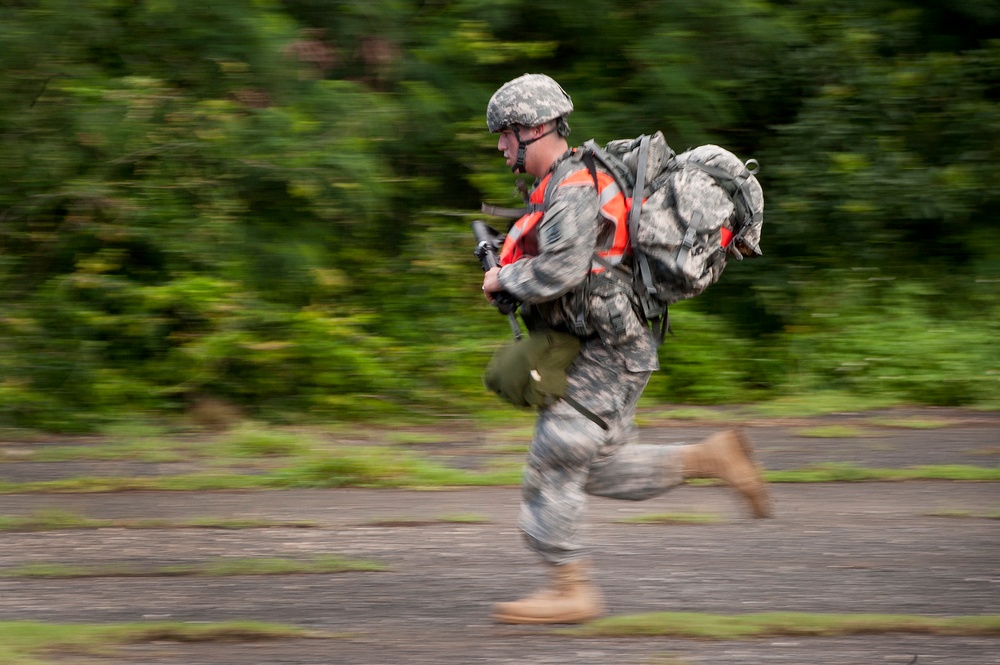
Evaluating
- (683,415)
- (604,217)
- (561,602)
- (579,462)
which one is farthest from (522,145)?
(683,415)

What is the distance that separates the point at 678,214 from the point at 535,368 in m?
0.71

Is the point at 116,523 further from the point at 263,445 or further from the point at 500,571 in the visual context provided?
the point at 500,571

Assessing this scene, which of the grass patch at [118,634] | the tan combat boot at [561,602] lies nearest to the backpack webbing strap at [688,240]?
the tan combat boot at [561,602]

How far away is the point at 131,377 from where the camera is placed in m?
9.16

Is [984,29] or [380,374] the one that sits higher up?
[984,29]

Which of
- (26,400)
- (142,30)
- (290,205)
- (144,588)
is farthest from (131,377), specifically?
(144,588)

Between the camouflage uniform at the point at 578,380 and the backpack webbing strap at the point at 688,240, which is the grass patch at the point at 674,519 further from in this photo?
the backpack webbing strap at the point at 688,240

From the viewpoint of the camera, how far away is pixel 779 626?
437 cm

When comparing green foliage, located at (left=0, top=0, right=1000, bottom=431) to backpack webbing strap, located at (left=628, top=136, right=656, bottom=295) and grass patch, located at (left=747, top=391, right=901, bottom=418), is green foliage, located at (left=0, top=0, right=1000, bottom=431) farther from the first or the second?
backpack webbing strap, located at (left=628, top=136, right=656, bottom=295)

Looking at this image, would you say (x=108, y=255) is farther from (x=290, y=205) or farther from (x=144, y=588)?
(x=144, y=588)

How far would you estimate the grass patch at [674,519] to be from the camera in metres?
5.98

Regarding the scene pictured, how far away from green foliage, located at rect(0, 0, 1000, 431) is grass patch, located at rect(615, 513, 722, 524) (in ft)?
9.21

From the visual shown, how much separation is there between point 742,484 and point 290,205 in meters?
5.90

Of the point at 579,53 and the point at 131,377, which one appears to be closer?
the point at 131,377
